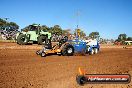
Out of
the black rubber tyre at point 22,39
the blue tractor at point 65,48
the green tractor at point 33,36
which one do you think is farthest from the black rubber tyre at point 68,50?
the black rubber tyre at point 22,39

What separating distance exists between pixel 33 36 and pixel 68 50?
30.0 feet

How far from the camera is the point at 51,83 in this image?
315 inches

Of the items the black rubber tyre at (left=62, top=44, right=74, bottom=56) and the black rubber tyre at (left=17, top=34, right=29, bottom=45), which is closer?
the black rubber tyre at (left=62, top=44, right=74, bottom=56)

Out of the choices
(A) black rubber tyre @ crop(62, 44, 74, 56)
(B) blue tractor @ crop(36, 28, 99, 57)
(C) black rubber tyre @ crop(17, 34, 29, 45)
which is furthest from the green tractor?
(A) black rubber tyre @ crop(62, 44, 74, 56)

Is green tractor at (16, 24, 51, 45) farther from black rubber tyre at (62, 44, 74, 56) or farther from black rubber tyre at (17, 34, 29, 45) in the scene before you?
black rubber tyre at (62, 44, 74, 56)

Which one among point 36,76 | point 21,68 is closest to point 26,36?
point 21,68

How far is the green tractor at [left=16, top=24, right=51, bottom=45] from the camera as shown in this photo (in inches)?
945

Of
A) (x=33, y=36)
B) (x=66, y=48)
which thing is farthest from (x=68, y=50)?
(x=33, y=36)

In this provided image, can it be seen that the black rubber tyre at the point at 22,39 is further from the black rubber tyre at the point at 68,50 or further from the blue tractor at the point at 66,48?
the black rubber tyre at the point at 68,50

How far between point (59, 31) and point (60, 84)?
6121 centimetres

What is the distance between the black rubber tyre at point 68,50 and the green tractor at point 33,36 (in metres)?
7.94

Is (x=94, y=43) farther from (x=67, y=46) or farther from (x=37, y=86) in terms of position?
(x=37, y=86)

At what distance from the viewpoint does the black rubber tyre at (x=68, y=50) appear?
16.1 metres

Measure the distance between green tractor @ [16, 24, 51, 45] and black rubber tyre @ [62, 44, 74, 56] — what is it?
7936 mm
